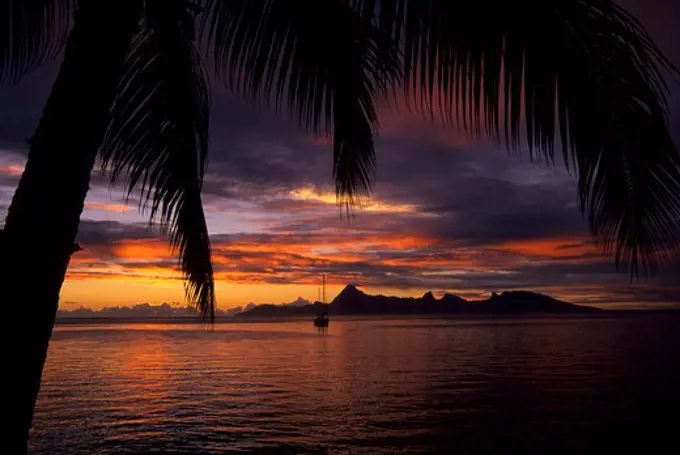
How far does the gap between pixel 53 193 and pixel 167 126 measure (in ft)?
10.2

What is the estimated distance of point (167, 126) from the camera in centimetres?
580

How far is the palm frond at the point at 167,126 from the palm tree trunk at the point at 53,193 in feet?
7.52

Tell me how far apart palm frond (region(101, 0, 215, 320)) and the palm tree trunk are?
2292 mm

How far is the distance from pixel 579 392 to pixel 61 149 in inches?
1139

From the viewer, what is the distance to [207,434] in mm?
19453

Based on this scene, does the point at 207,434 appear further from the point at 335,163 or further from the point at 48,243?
the point at 48,243

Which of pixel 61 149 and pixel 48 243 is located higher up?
pixel 61 149

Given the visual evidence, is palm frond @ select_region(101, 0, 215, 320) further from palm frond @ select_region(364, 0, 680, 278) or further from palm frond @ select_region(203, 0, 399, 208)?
palm frond @ select_region(364, 0, 680, 278)

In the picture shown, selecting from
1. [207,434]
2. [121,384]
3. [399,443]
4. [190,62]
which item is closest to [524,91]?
[190,62]

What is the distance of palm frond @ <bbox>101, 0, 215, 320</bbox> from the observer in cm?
552

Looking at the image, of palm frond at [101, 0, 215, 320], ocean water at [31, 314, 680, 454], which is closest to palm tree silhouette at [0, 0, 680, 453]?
palm frond at [101, 0, 215, 320]

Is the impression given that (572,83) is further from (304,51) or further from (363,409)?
(363,409)

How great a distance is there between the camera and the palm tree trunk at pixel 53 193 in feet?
8.90

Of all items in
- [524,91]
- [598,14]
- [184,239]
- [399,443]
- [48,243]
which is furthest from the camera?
[399,443]
